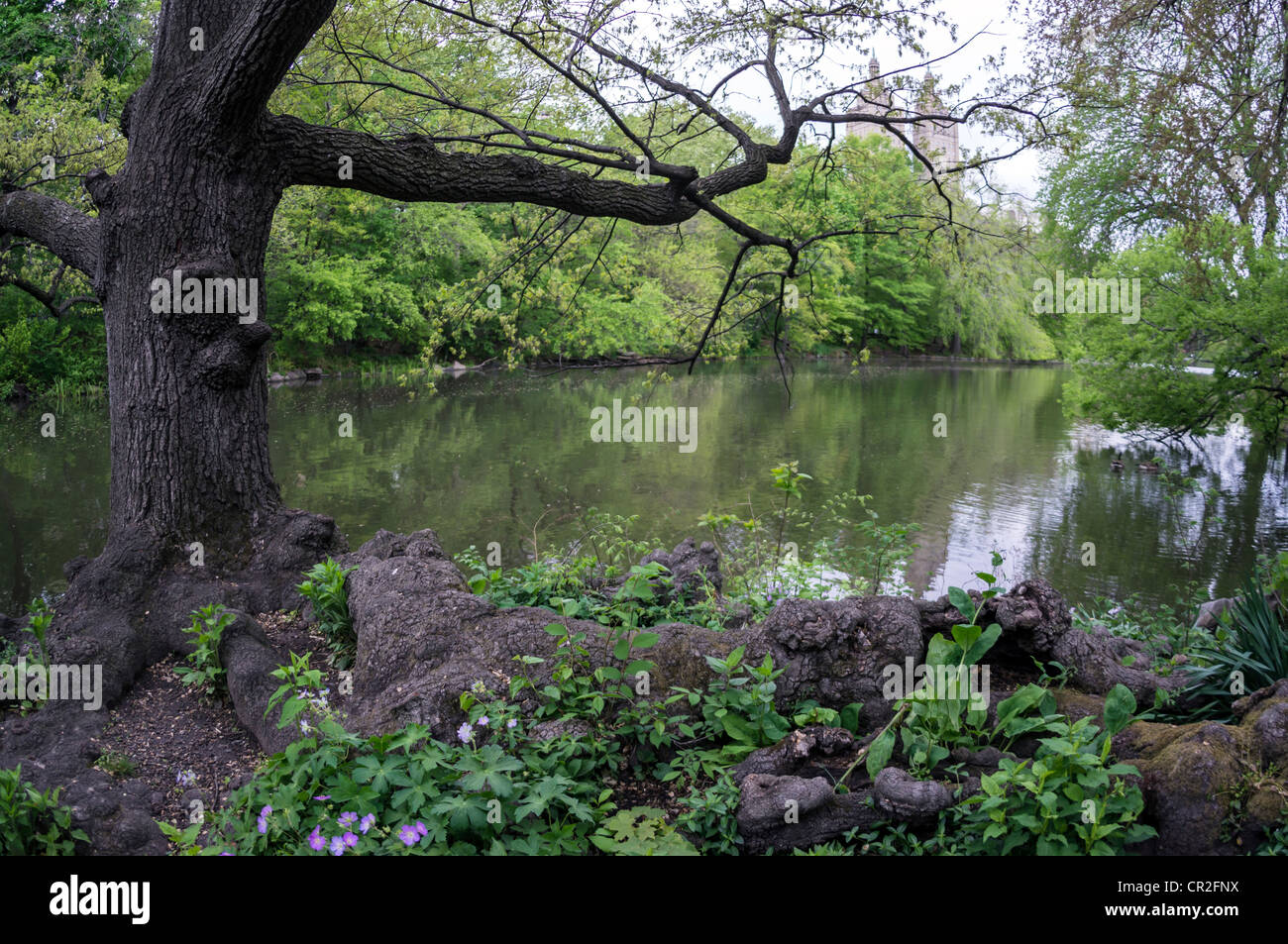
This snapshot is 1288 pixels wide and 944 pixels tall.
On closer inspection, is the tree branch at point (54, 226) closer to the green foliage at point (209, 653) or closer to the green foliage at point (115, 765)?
the green foliage at point (209, 653)

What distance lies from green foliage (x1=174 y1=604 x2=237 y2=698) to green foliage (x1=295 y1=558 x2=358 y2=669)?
1.45 feet

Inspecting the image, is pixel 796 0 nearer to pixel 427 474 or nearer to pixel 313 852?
pixel 313 852

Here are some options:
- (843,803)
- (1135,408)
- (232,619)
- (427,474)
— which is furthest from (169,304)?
(1135,408)

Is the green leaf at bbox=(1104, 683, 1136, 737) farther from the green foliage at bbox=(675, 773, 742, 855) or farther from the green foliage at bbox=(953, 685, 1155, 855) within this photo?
the green foliage at bbox=(675, 773, 742, 855)

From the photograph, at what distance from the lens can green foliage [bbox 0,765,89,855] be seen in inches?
115

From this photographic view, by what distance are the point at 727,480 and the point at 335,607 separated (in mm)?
10450

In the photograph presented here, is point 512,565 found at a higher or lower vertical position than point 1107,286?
lower

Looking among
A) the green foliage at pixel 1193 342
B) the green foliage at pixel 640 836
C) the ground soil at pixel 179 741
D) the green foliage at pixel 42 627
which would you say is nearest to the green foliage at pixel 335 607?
the ground soil at pixel 179 741

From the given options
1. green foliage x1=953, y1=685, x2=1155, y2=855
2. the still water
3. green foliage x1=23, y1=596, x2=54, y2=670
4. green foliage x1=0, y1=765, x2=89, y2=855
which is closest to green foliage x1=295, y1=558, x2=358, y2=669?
green foliage x1=23, y1=596, x2=54, y2=670

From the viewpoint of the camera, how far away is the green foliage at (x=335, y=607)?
4809mm

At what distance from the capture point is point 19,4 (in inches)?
957

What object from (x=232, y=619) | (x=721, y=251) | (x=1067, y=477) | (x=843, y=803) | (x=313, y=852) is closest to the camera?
(x=313, y=852)

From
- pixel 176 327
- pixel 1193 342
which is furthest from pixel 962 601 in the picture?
pixel 1193 342

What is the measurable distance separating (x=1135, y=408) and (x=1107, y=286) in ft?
7.68
